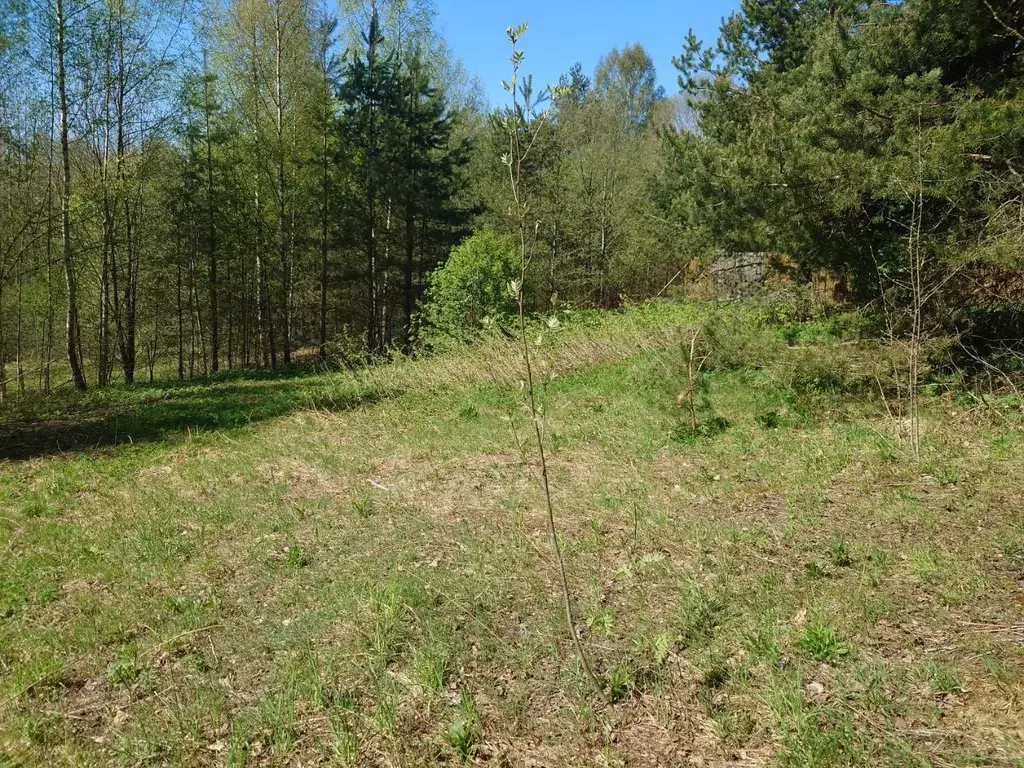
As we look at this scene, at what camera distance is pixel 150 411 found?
11055mm

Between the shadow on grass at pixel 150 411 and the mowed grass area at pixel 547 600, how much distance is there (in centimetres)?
179

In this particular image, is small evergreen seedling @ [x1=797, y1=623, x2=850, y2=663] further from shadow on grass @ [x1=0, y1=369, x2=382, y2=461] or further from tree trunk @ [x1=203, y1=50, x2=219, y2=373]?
tree trunk @ [x1=203, y1=50, x2=219, y2=373]

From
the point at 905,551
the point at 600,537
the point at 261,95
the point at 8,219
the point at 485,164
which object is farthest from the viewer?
the point at 485,164

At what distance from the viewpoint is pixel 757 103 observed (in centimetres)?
1027

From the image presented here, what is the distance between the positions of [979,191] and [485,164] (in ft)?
75.3

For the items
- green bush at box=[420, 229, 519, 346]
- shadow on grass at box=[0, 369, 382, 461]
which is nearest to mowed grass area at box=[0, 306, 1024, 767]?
shadow on grass at box=[0, 369, 382, 461]

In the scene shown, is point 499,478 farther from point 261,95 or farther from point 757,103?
point 261,95

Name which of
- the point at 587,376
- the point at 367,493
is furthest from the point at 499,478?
the point at 587,376

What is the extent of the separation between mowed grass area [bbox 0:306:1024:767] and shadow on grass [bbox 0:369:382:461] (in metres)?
1.79

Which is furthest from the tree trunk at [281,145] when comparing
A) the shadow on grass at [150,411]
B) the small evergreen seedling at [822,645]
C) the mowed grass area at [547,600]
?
the small evergreen seedling at [822,645]

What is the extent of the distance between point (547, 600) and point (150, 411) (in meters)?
9.95

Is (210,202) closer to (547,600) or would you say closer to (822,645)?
(547,600)

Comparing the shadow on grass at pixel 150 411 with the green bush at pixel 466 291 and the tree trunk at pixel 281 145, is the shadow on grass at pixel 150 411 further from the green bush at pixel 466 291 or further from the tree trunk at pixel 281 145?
the tree trunk at pixel 281 145

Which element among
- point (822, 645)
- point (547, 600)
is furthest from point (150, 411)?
point (822, 645)
